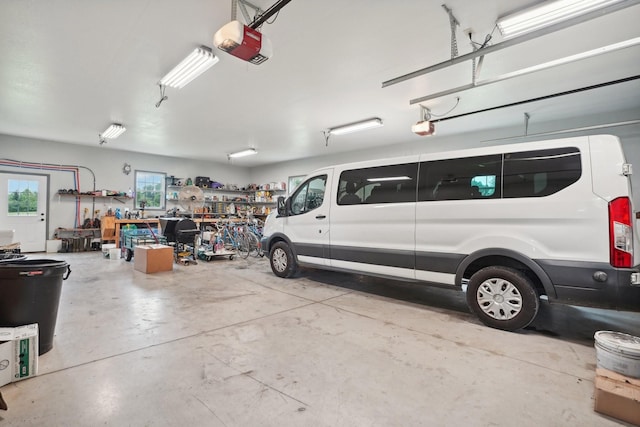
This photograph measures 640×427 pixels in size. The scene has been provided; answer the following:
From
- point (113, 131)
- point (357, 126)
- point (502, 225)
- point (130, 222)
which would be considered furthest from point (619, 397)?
point (130, 222)

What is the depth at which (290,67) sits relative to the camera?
12.4ft

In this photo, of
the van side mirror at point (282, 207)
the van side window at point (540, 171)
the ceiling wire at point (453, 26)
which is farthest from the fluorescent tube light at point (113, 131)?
the van side window at point (540, 171)

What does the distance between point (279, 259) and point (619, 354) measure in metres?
4.26

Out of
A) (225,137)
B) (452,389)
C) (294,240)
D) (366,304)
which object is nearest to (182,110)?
(225,137)

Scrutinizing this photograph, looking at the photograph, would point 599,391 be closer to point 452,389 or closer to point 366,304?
point 452,389

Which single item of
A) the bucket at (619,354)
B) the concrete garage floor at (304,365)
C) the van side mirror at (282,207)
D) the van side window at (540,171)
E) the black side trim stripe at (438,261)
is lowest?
Result: the concrete garage floor at (304,365)

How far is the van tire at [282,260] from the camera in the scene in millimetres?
4938

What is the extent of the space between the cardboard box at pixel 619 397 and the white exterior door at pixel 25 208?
11.3 metres

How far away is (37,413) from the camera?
1.59 m

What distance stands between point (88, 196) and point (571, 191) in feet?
36.7

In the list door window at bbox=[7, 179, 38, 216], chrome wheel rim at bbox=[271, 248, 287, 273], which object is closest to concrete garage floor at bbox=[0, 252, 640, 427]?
chrome wheel rim at bbox=[271, 248, 287, 273]

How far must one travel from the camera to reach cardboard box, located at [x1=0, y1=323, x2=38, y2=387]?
1825 millimetres

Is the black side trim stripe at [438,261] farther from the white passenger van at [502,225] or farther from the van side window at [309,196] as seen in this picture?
the van side window at [309,196]

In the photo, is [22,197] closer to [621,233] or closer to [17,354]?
[17,354]
